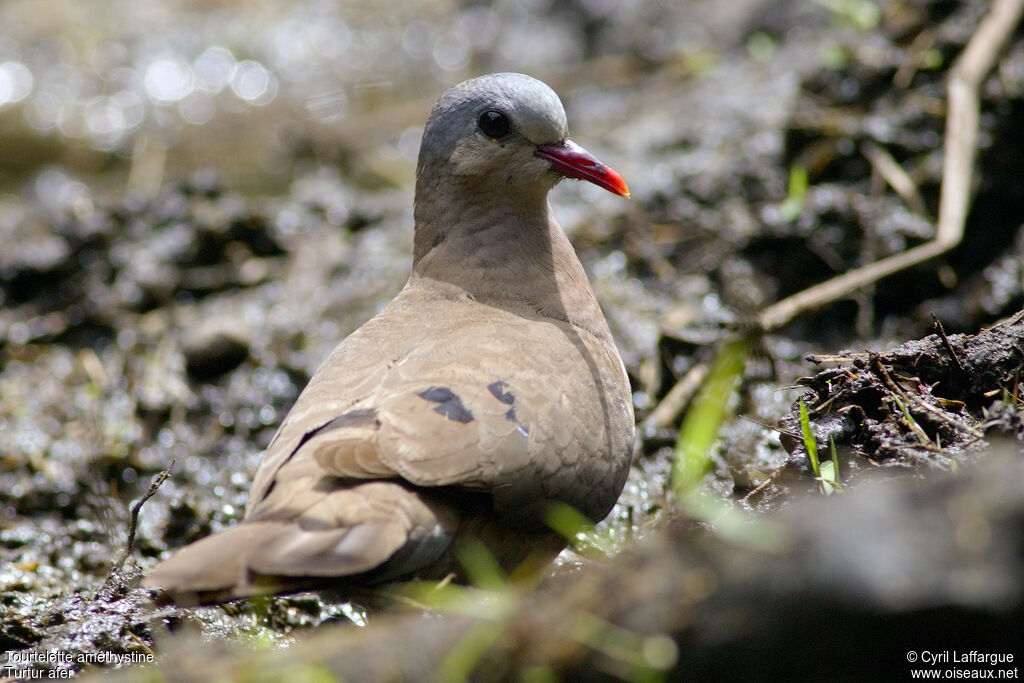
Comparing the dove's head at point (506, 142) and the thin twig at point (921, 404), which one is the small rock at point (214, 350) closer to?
the dove's head at point (506, 142)

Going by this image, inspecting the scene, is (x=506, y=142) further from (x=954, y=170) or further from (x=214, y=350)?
(x=954, y=170)

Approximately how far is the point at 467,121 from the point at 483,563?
1618mm

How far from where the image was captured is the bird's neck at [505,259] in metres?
3.64

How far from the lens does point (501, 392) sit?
2943 millimetres

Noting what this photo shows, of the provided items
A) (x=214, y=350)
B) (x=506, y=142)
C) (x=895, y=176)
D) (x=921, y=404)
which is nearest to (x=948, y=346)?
(x=921, y=404)

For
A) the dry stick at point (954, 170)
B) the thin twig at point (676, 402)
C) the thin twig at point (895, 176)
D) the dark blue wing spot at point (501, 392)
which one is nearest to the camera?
the dark blue wing spot at point (501, 392)

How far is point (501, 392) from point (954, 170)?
9.03 ft

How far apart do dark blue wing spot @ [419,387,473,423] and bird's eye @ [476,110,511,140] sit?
1.14 meters

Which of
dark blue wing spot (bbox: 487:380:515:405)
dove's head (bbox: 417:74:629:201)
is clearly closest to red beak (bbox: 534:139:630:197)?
dove's head (bbox: 417:74:629:201)

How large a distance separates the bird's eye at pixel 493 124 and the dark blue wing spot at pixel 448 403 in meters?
1.14

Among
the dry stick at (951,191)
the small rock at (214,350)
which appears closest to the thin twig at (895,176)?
the dry stick at (951,191)

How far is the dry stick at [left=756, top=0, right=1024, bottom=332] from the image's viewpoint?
4367 millimetres

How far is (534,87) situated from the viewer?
3.63m

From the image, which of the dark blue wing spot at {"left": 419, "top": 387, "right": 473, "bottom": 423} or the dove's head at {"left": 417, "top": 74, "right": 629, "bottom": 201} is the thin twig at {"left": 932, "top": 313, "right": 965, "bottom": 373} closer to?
the dove's head at {"left": 417, "top": 74, "right": 629, "bottom": 201}
